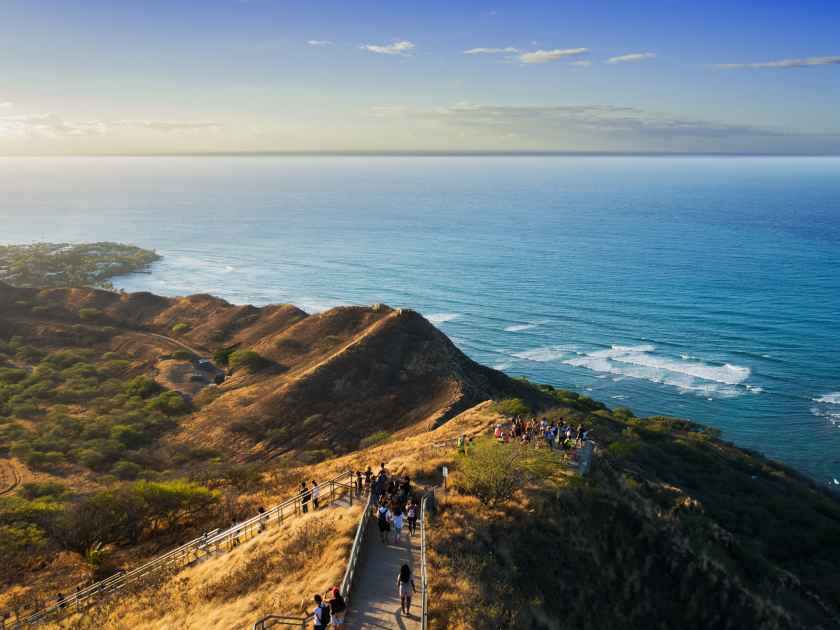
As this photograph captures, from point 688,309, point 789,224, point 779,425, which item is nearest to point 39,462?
point 779,425

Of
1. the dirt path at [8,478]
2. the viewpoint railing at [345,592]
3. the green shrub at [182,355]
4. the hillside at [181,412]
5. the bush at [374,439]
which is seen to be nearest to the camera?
the viewpoint railing at [345,592]

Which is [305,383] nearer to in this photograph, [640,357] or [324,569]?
[324,569]

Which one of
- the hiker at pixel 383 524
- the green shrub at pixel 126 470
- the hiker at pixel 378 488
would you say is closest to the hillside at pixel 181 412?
the green shrub at pixel 126 470

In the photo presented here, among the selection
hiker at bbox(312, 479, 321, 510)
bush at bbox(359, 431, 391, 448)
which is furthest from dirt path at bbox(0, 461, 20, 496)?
hiker at bbox(312, 479, 321, 510)

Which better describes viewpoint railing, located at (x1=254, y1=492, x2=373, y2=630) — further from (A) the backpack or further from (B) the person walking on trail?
(B) the person walking on trail

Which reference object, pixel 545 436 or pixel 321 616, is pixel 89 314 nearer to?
pixel 545 436

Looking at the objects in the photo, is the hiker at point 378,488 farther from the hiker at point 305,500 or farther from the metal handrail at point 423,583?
the hiker at point 305,500
